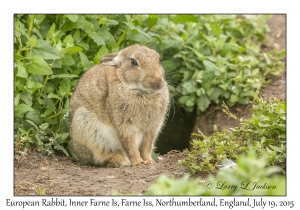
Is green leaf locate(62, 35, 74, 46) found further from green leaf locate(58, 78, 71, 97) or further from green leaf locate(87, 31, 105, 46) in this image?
green leaf locate(58, 78, 71, 97)

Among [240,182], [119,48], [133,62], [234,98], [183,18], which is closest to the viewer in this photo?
[240,182]

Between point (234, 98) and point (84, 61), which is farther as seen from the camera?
point (234, 98)

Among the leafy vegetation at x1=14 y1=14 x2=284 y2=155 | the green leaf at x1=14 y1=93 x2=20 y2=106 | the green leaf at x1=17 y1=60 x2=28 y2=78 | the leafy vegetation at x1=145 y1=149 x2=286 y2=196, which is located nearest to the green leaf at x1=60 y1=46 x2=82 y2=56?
the leafy vegetation at x1=14 y1=14 x2=284 y2=155

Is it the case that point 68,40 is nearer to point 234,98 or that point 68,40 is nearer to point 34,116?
point 34,116

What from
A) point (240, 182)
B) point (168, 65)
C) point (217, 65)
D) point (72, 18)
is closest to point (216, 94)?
point (217, 65)

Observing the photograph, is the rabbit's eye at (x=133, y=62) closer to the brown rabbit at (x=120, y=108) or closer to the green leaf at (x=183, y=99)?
the brown rabbit at (x=120, y=108)

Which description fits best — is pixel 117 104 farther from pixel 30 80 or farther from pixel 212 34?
pixel 212 34
